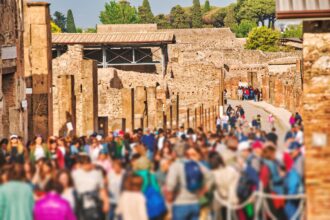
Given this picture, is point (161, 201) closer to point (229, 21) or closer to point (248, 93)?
point (248, 93)

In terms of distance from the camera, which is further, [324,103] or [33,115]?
[33,115]

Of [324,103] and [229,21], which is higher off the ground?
[229,21]

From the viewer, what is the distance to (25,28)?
3130 cm

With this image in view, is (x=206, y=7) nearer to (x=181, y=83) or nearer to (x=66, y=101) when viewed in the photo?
(x=181, y=83)

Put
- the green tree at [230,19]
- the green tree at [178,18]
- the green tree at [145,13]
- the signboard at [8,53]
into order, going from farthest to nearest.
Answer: the green tree at [145,13]
the green tree at [230,19]
the green tree at [178,18]
the signboard at [8,53]

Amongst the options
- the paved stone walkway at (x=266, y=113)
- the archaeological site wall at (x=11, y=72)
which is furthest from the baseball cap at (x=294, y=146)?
the paved stone walkway at (x=266, y=113)

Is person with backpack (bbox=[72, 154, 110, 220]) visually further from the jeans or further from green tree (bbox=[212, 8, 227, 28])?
green tree (bbox=[212, 8, 227, 28])

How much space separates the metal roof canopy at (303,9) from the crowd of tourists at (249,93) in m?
37.2

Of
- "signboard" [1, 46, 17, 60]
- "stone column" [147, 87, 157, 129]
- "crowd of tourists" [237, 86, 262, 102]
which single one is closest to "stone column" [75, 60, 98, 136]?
"stone column" [147, 87, 157, 129]

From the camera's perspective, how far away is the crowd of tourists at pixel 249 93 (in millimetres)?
58719

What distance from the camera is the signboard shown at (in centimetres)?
2810

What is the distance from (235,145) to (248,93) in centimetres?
4650

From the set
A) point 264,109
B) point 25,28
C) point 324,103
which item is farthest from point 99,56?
point 324,103

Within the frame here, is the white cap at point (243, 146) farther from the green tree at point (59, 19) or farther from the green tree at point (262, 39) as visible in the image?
the green tree at point (59, 19)
